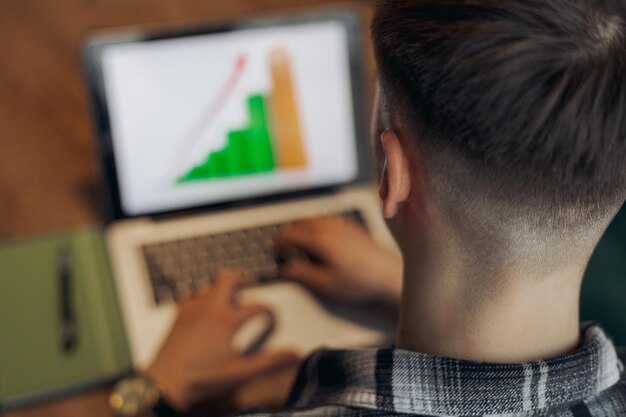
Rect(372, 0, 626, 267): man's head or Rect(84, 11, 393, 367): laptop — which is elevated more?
Rect(372, 0, 626, 267): man's head

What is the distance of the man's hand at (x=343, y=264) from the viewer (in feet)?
2.93

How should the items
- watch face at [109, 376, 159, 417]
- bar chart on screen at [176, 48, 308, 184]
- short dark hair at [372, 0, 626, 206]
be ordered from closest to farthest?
short dark hair at [372, 0, 626, 206] → watch face at [109, 376, 159, 417] → bar chart on screen at [176, 48, 308, 184]

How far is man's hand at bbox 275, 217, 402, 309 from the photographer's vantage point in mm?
892

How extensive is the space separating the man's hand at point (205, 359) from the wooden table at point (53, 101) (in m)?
0.26

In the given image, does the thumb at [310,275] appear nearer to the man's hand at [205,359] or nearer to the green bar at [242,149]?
the man's hand at [205,359]

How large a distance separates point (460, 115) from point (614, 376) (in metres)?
0.25

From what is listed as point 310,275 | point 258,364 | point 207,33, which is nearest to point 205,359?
point 258,364

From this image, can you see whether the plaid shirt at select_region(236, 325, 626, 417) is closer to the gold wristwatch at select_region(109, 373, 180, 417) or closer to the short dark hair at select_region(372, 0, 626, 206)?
the short dark hair at select_region(372, 0, 626, 206)

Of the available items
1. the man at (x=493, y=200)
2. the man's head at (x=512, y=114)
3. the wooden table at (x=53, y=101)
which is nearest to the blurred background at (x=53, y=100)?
the wooden table at (x=53, y=101)

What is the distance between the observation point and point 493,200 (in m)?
0.48

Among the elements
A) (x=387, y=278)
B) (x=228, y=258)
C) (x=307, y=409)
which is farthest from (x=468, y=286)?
(x=228, y=258)

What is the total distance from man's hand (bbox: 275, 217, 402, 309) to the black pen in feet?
0.84

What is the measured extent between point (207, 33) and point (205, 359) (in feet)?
1.39

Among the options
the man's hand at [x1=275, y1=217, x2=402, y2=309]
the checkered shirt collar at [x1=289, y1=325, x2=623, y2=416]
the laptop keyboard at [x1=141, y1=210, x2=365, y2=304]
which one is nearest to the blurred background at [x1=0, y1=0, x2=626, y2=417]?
the laptop keyboard at [x1=141, y1=210, x2=365, y2=304]
